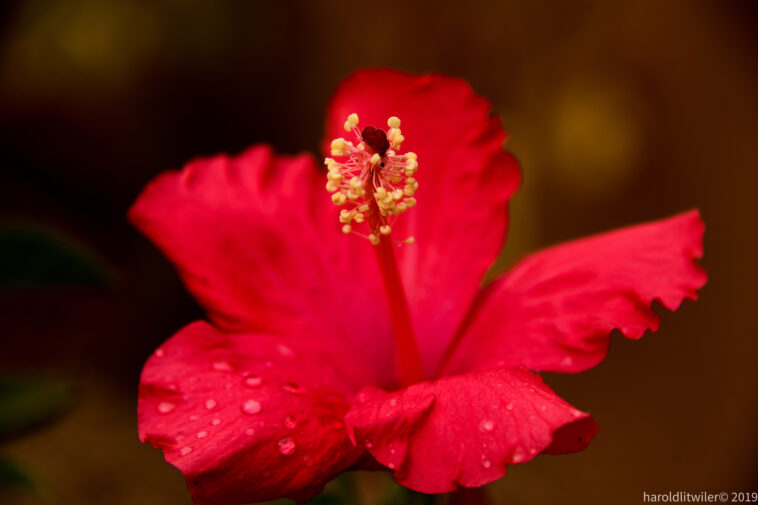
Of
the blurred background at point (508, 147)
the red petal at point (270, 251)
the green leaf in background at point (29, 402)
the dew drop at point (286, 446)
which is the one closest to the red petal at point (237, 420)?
the dew drop at point (286, 446)

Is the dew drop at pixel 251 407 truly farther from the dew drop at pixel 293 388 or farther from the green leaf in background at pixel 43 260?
the green leaf in background at pixel 43 260

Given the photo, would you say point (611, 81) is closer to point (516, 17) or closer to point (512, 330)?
point (516, 17)

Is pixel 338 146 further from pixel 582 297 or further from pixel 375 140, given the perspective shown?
pixel 582 297

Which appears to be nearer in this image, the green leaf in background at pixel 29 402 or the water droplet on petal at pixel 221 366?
the water droplet on petal at pixel 221 366

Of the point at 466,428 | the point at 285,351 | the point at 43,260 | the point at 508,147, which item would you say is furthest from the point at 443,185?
the point at 508,147

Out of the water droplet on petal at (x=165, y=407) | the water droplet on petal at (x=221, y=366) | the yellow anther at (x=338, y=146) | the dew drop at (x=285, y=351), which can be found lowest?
the dew drop at (x=285, y=351)

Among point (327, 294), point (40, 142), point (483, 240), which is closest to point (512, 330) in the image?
point (483, 240)
